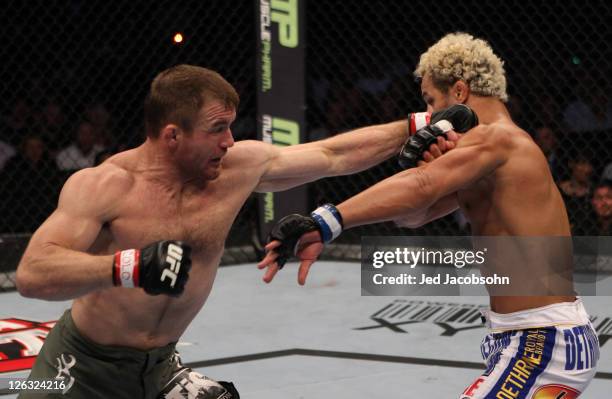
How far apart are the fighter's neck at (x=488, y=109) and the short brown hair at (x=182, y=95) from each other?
2.32ft

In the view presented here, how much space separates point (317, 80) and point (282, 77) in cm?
94

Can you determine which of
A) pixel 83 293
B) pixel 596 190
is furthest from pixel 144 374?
pixel 596 190

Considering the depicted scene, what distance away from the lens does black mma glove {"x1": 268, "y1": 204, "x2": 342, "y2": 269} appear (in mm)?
1954

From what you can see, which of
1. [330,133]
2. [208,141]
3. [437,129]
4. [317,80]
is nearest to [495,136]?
[437,129]

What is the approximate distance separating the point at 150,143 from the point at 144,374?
0.62 metres

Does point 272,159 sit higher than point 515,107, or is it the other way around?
point 515,107

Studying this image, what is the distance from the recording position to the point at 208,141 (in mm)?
2227

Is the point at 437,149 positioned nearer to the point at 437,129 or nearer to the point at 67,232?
the point at 437,129

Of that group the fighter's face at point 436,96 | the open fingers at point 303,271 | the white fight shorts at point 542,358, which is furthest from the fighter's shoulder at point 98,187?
the white fight shorts at point 542,358

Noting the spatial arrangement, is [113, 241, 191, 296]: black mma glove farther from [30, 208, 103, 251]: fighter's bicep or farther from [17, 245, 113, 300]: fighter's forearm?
[30, 208, 103, 251]: fighter's bicep

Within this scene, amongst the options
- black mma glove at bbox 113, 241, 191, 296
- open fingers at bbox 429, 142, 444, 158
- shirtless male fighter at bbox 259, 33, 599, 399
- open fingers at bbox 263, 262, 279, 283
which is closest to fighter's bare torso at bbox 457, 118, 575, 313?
shirtless male fighter at bbox 259, 33, 599, 399

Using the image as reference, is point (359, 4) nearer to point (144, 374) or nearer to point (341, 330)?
point (341, 330)

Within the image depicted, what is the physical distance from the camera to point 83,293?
6.49ft

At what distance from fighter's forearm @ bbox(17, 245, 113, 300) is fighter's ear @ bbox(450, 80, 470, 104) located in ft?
3.57
